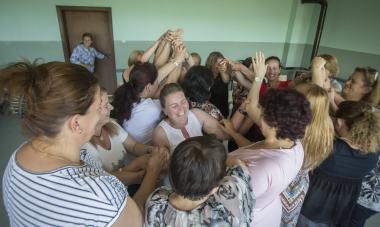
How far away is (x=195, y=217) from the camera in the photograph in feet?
2.73

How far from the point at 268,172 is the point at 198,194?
0.42 meters

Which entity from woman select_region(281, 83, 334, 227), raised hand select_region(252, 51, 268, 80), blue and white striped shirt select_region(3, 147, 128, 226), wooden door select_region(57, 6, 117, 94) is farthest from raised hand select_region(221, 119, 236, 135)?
wooden door select_region(57, 6, 117, 94)

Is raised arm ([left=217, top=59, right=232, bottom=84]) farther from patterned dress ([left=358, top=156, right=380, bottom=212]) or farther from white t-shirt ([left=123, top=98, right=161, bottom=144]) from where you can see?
patterned dress ([left=358, top=156, right=380, bottom=212])

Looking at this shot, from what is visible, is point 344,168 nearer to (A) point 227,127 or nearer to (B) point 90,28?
(A) point 227,127

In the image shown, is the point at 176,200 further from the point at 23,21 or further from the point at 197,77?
the point at 23,21

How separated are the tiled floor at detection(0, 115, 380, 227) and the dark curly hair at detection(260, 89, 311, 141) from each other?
73.9 inches

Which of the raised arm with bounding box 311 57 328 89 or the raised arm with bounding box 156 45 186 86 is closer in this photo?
the raised arm with bounding box 311 57 328 89

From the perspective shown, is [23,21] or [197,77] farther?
[23,21]

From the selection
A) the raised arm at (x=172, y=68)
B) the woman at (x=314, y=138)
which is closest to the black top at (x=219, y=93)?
the raised arm at (x=172, y=68)

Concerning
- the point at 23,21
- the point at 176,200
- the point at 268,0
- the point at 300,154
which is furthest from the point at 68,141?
the point at 268,0

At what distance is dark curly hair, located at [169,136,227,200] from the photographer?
802 mm

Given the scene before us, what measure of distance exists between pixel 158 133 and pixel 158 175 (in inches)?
18.8

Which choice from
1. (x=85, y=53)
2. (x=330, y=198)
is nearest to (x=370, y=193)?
(x=330, y=198)

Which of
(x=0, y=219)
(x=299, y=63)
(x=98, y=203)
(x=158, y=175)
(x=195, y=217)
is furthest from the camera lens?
(x=299, y=63)
